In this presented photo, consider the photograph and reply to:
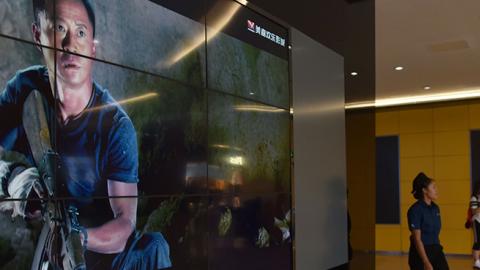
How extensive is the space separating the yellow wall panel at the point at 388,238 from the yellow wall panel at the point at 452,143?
2003 mm

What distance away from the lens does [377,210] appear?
464 inches

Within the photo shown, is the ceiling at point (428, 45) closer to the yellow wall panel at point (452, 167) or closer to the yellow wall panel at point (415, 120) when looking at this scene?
the yellow wall panel at point (415, 120)

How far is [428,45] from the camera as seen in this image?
23.2ft

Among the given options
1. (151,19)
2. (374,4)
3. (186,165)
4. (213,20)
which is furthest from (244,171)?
(374,4)

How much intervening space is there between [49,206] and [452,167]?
10.4m

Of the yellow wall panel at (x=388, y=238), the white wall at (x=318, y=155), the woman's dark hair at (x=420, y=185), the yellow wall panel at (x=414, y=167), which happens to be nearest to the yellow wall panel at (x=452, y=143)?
the yellow wall panel at (x=414, y=167)

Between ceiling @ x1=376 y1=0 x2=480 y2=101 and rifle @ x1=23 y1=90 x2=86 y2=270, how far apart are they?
13.7 feet

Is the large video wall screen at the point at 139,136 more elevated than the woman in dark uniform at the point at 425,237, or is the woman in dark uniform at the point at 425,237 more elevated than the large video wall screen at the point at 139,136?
the large video wall screen at the point at 139,136

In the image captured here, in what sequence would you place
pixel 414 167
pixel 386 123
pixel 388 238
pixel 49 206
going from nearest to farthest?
1. pixel 49 206
2. pixel 414 167
3. pixel 388 238
4. pixel 386 123

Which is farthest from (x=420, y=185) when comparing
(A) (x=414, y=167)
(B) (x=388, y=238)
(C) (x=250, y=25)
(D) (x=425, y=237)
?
(B) (x=388, y=238)

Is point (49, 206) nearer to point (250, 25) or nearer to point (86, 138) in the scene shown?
→ point (86, 138)

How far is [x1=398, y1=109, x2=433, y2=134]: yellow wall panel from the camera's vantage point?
37.4 feet

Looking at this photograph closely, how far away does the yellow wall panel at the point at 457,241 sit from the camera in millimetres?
10727

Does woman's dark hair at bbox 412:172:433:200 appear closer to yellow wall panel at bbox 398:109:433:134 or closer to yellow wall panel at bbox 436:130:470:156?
yellow wall panel at bbox 436:130:470:156
